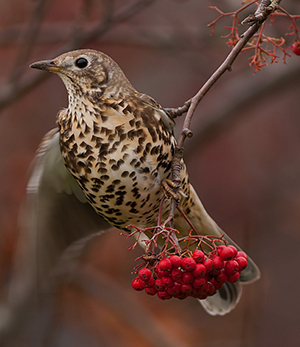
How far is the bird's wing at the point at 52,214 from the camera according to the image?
254cm

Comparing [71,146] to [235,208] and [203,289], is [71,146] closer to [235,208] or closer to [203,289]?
[203,289]

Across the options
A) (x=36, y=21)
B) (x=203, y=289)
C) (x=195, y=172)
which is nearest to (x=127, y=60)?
(x=195, y=172)

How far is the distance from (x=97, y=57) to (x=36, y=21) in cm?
106

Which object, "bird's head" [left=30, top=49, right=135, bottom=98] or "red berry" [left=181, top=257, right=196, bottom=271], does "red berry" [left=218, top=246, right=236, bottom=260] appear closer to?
"red berry" [left=181, top=257, right=196, bottom=271]

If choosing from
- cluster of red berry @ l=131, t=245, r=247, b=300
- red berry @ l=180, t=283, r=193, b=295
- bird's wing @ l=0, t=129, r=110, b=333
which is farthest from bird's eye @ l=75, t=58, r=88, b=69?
red berry @ l=180, t=283, r=193, b=295

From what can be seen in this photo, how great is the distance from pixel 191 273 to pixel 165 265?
110mm

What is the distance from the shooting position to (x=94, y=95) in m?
2.26

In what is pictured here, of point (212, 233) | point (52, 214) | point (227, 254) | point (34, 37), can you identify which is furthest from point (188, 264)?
point (34, 37)

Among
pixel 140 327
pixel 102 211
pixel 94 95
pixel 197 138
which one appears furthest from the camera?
pixel 140 327

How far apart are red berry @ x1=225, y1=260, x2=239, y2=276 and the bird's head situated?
0.88m

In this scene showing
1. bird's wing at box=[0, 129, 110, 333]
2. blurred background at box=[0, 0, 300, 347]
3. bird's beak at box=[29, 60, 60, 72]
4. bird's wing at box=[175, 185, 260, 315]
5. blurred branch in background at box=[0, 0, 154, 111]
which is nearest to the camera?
bird's beak at box=[29, 60, 60, 72]

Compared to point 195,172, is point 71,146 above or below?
above

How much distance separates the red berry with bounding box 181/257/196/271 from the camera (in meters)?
1.74

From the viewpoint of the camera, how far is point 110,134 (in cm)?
220
